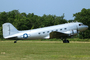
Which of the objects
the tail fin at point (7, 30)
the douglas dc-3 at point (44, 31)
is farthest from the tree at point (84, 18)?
the tail fin at point (7, 30)

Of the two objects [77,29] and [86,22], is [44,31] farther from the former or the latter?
[86,22]

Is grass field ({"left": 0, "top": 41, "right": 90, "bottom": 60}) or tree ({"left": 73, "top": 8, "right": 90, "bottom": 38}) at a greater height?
tree ({"left": 73, "top": 8, "right": 90, "bottom": 38})

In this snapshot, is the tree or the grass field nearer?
the grass field

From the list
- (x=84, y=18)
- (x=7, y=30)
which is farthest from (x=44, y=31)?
(x=84, y=18)

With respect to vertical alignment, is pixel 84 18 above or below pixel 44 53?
above

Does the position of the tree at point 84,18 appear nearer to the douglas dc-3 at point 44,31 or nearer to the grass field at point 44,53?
the douglas dc-3 at point 44,31

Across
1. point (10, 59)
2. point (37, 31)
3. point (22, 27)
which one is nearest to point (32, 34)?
point (37, 31)

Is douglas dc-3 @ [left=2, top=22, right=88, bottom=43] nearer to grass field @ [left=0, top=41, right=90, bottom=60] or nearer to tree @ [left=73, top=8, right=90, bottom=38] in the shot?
grass field @ [left=0, top=41, right=90, bottom=60]

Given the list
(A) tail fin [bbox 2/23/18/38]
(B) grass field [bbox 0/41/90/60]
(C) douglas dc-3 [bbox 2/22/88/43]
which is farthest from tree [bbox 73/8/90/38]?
(B) grass field [bbox 0/41/90/60]

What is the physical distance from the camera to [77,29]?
37031 millimetres

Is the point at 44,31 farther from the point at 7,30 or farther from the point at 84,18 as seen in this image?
the point at 84,18

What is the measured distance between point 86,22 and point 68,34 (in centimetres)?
2800

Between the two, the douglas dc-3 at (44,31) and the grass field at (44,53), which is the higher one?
the douglas dc-3 at (44,31)

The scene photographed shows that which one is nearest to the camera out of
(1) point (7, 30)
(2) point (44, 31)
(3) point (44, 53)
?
(3) point (44, 53)
